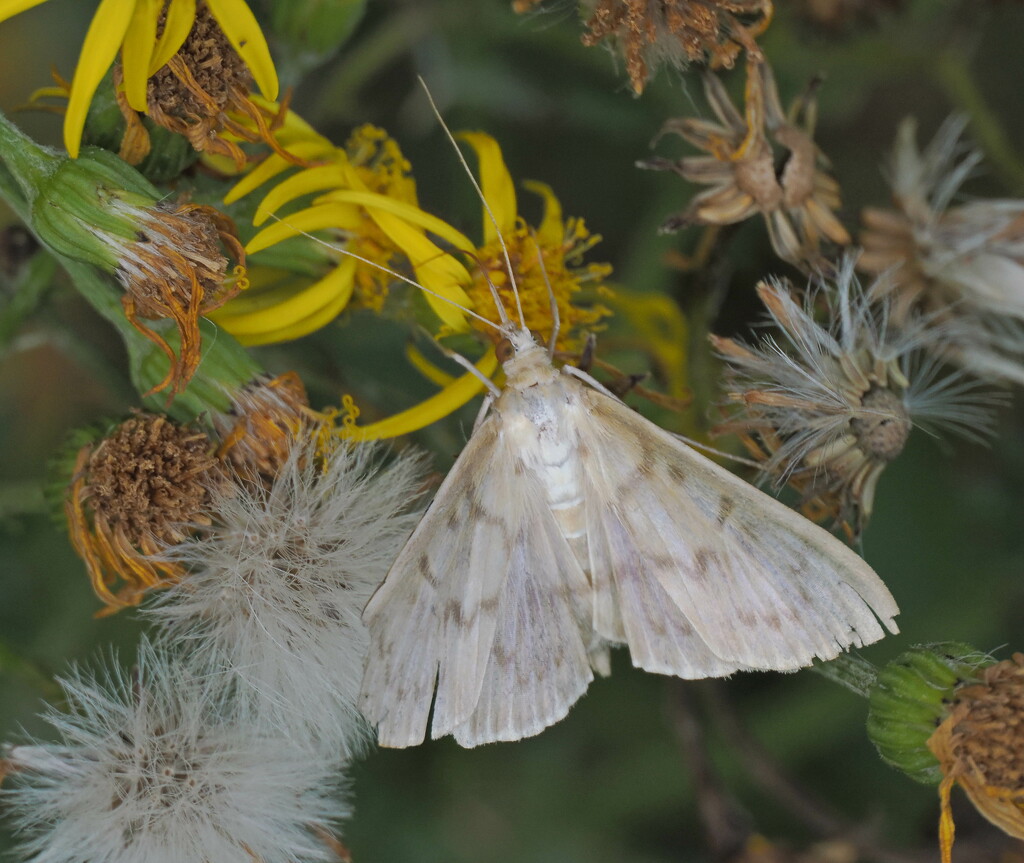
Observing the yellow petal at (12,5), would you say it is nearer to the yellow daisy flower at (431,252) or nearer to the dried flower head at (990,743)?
the yellow daisy flower at (431,252)

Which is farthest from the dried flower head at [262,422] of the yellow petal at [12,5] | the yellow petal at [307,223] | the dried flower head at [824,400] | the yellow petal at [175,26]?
the dried flower head at [824,400]

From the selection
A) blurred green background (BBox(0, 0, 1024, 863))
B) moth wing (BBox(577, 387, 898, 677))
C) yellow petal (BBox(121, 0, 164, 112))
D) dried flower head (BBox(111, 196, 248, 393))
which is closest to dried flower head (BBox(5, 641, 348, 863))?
blurred green background (BBox(0, 0, 1024, 863))

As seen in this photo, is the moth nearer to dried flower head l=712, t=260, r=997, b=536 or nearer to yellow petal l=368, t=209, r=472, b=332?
yellow petal l=368, t=209, r=472, b=332

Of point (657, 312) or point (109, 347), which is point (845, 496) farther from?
point (109, 347)

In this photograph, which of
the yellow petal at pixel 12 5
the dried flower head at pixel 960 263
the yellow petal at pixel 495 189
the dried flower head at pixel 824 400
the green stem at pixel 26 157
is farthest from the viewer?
the dried flower head at pixel 960 263

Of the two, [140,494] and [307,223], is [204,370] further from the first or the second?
[307,223]

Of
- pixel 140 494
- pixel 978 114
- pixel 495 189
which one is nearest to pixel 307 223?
pixel 495 189
